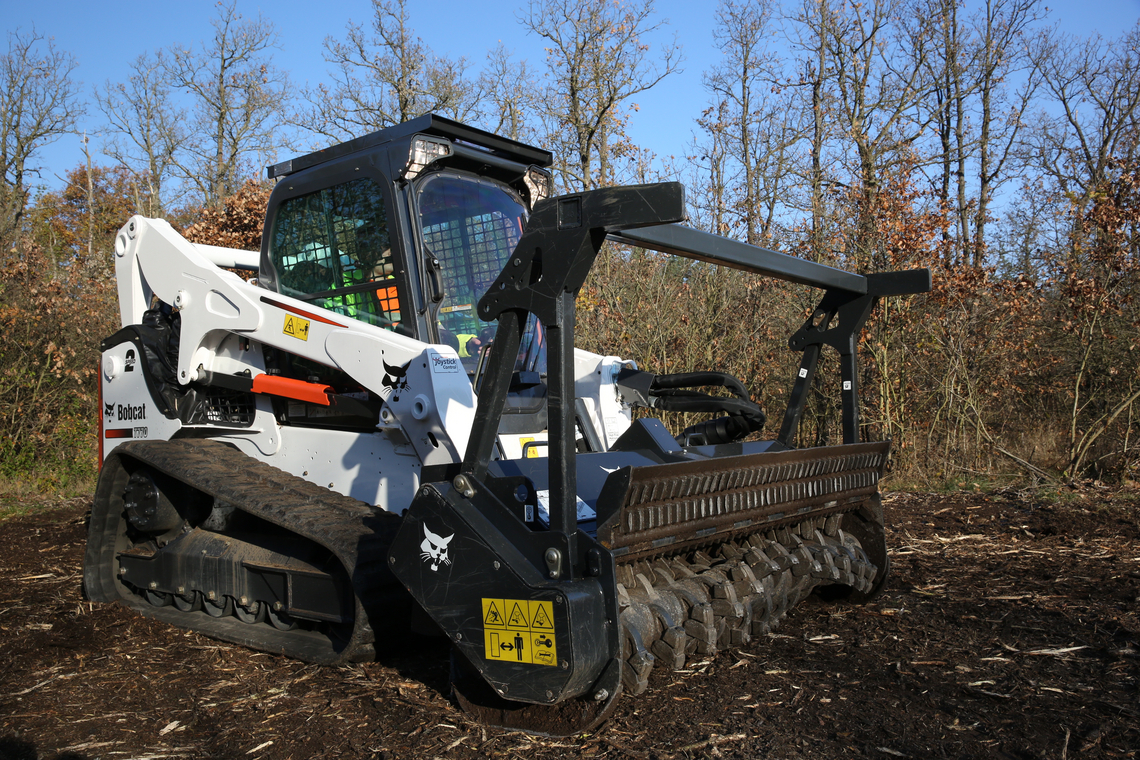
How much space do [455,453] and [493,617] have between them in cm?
99

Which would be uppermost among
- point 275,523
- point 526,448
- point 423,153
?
point 423,153

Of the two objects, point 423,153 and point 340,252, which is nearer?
point 423,153

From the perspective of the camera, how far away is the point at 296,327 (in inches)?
178

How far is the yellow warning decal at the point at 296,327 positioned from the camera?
447 centimetres

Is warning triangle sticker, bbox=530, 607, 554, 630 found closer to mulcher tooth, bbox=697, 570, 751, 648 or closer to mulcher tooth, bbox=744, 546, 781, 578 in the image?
mulcher tooth, bbox=697, 570, 751, 648

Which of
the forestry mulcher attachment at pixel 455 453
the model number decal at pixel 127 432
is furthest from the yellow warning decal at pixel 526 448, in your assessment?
the model number decal at pixel 127 432

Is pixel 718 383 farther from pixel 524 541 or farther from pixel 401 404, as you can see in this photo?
pixel 524 541

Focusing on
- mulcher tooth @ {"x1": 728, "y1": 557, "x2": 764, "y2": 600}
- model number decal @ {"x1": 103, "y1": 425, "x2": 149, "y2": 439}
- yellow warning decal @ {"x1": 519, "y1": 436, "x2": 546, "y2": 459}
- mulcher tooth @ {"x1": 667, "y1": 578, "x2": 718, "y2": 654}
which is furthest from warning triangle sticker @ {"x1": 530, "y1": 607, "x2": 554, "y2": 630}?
model number decal @ {"x1": 103, "y1": 425, "x2": 149, "y2": 439}

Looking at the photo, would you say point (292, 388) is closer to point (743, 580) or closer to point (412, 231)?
point (412, 231)

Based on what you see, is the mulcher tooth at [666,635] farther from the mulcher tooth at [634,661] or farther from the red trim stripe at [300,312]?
the red trim stripe at [300,312]

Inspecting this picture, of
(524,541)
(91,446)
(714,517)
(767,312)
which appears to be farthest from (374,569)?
(91,446)

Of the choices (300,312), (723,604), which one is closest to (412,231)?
(300,312)

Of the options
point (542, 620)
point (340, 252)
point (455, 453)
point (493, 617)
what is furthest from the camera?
point (340, 252)

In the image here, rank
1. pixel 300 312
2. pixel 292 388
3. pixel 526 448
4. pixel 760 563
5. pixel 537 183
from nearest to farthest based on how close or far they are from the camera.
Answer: pixel 760 563, pixel 526 448, pixel 300 312, pixel 292 388, pixel 537 183
